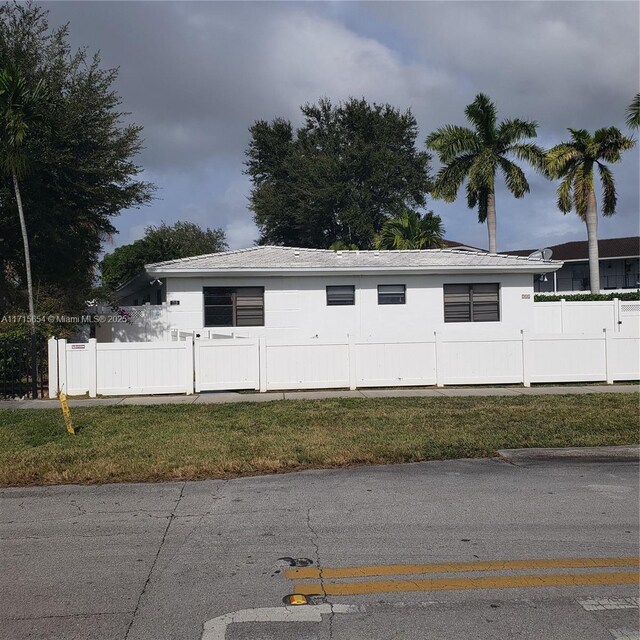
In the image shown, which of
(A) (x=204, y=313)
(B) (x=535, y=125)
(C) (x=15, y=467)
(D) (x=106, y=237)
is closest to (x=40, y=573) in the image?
(C) (x=15, y=467)

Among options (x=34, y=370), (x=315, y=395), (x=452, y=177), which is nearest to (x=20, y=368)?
(x=34, y=370)

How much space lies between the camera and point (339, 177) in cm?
4403

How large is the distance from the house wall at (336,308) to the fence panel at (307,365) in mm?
4630

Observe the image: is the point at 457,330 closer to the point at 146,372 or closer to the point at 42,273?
the point at 146,372

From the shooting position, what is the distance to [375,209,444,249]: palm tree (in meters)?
32.5

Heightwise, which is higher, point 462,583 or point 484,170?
point 484,170

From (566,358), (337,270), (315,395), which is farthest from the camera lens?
(337,270)

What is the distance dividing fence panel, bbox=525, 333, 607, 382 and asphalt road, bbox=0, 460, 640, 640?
8.28 meters

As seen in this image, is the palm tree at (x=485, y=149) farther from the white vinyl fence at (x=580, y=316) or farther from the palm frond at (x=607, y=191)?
the white vinyl fence at (x=580, y=316)

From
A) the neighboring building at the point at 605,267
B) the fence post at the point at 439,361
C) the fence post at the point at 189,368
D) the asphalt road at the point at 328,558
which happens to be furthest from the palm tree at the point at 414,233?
the asphalt road at the point at 328,558

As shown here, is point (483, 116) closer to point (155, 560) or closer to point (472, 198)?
point (472, 198)

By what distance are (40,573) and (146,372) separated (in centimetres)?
1004

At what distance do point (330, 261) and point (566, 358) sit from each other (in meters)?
7.78

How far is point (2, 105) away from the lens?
47.9ft
